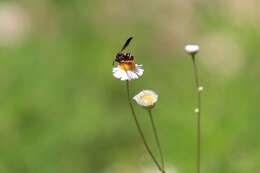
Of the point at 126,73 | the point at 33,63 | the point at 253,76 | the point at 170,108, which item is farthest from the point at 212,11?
the point at 126,73

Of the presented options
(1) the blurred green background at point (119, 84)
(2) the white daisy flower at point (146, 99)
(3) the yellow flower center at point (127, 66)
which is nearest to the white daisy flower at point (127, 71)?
(3) the yellow flower center at point (127, 66)

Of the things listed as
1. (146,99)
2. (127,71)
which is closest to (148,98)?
(146,99)

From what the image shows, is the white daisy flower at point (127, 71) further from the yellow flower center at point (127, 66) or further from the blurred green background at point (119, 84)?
the blurred green background at point (119, 84)

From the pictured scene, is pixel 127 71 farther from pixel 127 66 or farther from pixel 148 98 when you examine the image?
pixel 148 98

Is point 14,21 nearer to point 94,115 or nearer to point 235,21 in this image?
point 94,115

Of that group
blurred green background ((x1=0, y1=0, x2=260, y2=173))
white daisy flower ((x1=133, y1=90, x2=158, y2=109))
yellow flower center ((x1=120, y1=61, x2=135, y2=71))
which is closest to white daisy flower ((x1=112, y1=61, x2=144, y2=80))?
yellow flower center ((x1=120, y1=61, x2=135, y2=71))

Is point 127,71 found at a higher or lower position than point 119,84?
higher
